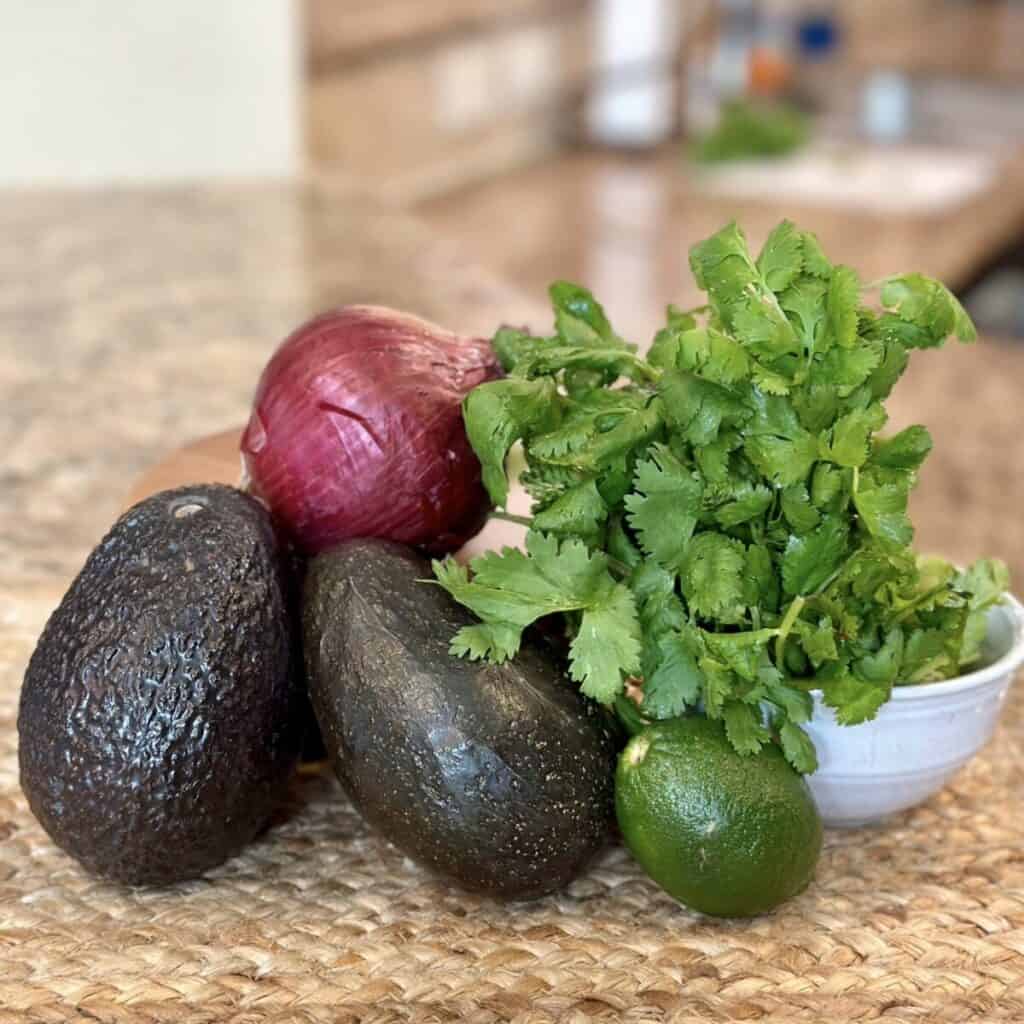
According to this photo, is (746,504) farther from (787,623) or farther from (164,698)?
(164,698)

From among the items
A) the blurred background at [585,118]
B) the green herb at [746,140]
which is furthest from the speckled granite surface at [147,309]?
the green herb at [746,140]

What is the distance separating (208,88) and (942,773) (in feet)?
7.41

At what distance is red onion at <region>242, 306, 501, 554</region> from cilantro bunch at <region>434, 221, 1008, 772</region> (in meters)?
0.05

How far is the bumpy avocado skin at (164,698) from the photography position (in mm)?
638

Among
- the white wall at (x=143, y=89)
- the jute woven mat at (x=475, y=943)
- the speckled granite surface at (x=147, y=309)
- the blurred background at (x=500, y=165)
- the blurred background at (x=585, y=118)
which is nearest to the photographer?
the jute woven mat at (x=475, y=943)

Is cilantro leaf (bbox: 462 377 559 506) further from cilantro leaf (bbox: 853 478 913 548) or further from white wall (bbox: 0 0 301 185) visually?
white wall (bbox: 0 0 301 185)

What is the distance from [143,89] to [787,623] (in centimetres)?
226

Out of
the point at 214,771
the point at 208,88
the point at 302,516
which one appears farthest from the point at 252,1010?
the point at 208,88

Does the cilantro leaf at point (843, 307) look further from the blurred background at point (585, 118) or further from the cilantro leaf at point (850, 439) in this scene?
the blurred background at point (585, 118)

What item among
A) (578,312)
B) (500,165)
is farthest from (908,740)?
(500,165)

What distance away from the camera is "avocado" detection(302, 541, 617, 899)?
2.04 ft

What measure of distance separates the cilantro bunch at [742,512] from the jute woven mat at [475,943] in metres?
0.09

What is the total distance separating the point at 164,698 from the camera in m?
0.64

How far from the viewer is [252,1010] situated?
0.60 meters
